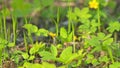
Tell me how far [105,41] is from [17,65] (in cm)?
59

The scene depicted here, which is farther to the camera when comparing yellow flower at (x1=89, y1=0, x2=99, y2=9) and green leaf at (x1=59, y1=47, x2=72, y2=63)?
yellow flower at (x1=89, y1=0, x2=99, y2=9)

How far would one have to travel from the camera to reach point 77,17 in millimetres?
3602

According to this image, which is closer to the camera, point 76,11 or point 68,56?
point 68,56

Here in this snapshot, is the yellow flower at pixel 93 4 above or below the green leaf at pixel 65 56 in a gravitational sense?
above

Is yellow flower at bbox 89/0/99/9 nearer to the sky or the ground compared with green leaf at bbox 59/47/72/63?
nearer to the sky

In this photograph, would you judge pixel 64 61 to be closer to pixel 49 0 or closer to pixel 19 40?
pixel 19 40

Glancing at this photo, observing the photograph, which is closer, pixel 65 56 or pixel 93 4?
pixel 65 56

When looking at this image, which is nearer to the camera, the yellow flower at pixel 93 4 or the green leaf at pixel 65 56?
the green leaf at pixel 65 56

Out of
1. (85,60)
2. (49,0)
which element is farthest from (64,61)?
(49,0)

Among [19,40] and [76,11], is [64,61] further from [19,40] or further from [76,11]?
[76,11]

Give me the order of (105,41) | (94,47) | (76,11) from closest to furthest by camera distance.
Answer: (105,41)
(94,47)
(76,11)

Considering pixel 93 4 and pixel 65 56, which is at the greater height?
pixel 93 4

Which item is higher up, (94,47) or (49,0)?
(49,0)

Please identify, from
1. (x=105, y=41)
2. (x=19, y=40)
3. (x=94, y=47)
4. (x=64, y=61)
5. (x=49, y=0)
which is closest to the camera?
(x=64, y=61)
